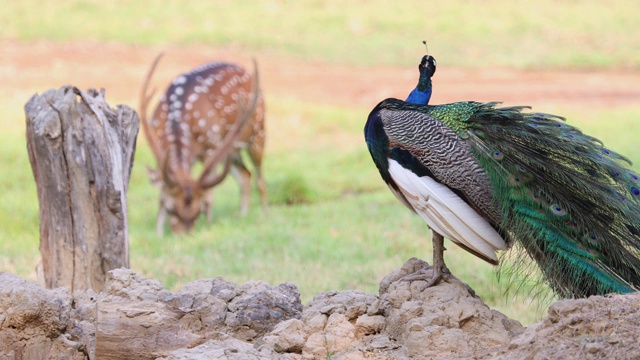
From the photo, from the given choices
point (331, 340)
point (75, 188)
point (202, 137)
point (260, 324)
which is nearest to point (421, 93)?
point (331, 340)

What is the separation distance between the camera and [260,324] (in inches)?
203

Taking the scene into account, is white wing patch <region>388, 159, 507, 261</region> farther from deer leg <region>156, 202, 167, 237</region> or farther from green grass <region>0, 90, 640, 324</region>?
deer leg <region>156, 202, 167, 237</region>

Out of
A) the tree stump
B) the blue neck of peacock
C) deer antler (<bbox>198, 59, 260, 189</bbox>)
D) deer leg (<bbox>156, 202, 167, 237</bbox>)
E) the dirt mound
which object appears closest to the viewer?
the dirt mound

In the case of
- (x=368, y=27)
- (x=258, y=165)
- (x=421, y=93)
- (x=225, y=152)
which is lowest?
(x=258, y=165)

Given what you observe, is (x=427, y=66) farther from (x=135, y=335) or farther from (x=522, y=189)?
(x=135, y=335)

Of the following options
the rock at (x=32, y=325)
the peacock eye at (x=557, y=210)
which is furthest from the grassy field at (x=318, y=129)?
the rock at (x=32, y=325)

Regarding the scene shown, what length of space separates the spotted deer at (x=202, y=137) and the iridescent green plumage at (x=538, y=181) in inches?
222

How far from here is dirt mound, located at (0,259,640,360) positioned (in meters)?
4.61

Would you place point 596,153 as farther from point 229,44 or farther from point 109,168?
point 229,44

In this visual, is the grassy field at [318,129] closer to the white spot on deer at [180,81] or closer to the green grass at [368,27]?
the green grass at [368,27]

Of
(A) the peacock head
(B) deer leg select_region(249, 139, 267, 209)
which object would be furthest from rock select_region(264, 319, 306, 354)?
(B) deer leg select_region(249, 139, 267, 209)

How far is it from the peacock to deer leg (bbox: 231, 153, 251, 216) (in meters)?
6.40

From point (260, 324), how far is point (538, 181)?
5.30 ft

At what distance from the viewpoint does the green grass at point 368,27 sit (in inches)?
902
